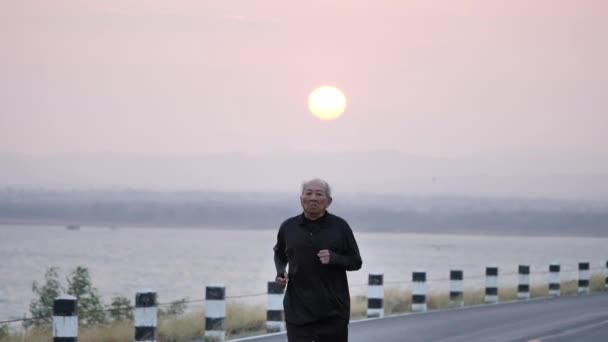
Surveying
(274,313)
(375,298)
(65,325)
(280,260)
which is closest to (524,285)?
(375,298)

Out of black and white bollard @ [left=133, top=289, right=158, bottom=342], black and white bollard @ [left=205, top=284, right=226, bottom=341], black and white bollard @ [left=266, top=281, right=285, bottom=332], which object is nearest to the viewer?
black and white bollard @ [left=133, top=289, right=158, bottom=342]

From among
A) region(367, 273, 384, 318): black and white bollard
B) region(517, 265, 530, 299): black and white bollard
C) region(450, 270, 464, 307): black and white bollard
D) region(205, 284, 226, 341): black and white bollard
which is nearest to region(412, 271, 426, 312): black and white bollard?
region(450, 270, 464, 307): black and white bollard

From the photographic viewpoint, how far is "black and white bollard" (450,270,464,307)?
97.9ft

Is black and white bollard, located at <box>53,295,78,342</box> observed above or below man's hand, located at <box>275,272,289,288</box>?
below

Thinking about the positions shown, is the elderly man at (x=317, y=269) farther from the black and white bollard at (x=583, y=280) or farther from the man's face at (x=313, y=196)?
the black and white bollard at (x=583, y=280)

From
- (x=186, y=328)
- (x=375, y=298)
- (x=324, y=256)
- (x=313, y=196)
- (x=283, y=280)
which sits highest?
(x=313, y=196)

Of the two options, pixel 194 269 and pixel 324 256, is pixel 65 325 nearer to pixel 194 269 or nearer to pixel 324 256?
pixel 324 256

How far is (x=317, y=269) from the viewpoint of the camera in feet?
40.5

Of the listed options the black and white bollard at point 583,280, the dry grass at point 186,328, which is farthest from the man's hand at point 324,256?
the black and white bollard at point 583,280

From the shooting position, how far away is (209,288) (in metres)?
20.2

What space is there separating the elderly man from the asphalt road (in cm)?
802

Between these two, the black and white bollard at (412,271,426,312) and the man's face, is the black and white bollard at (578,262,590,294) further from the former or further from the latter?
the man's face

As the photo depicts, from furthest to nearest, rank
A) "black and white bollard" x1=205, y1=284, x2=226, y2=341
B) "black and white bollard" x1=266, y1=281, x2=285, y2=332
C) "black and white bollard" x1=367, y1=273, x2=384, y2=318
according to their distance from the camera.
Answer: "black and white bollard" x1=367, y1=273, x2=384, y2=318 → "black and white bollard" x1=266, y1=281, x2=285, y2=332 → "black and white bollard" x1=205, y1=284, x2=226, y2=341

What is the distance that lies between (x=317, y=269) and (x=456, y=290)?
18.0m
